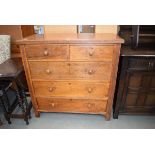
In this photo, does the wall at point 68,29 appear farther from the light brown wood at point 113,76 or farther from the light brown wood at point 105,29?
the light brown wood at point 113,76

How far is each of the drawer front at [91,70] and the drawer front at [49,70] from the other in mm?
86

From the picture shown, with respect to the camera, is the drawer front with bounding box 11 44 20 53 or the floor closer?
the floor

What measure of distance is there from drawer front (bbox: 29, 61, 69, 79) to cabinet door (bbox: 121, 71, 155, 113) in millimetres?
736

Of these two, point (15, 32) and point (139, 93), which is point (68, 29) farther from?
Result: point (139, 93)

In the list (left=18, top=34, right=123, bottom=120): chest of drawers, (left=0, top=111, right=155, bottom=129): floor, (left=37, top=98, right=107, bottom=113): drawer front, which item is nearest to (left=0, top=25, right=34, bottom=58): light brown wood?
(left=18, top=34, right=123, bottom=120): chest of drawers

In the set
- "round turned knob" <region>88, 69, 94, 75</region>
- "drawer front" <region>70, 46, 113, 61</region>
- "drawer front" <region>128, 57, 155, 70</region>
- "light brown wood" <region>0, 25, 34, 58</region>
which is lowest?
"round turned knob" <region>88, 69, 94, 75</region>

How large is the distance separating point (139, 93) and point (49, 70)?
111cm

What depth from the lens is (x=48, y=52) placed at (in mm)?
1396

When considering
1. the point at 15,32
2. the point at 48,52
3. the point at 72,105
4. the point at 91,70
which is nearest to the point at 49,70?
the point at 48,52

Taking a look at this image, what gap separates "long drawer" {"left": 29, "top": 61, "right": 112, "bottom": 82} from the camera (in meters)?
1.45

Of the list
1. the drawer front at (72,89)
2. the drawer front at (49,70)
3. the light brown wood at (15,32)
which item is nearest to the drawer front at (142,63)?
the drawer front at (72,89)

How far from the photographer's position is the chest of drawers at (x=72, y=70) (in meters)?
1.35

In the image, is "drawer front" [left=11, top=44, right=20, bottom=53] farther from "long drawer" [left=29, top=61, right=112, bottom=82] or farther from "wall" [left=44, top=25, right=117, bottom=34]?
"long drawer" [left=29, top=61, right=112, bottom=82]
